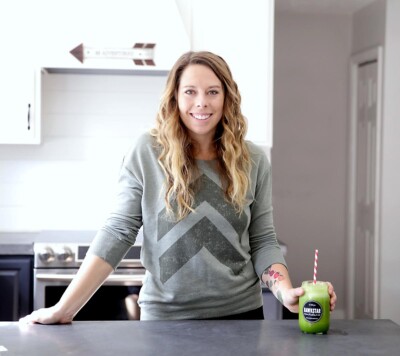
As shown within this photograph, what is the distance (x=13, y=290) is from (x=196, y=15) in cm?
166

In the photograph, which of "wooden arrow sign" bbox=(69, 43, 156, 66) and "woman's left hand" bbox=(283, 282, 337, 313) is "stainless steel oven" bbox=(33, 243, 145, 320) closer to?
"wooden arrow sign" bbox=(69, 43, 156, 66)

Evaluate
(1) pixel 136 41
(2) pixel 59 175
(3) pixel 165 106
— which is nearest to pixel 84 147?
(2) pixel 59 175

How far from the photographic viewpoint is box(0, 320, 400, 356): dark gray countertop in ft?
6.15

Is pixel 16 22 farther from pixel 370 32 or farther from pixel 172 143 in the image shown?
pixel 370 32

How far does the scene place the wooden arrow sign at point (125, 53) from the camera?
397cm

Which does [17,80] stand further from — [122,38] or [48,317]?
[48,317]

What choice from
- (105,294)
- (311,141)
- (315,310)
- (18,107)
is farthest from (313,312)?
(311,141)

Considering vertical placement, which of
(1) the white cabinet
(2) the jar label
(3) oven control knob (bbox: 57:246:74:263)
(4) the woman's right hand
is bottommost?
(3) oven control knob (bbox: 57:246:74:263)

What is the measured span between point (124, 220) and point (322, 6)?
3.76 metres

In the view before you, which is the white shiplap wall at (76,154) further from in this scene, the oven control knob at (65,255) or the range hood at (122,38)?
the oven control knob at (65,255)

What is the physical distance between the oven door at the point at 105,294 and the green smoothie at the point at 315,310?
189 centimetres

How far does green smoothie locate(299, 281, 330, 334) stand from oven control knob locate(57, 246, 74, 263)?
201cm

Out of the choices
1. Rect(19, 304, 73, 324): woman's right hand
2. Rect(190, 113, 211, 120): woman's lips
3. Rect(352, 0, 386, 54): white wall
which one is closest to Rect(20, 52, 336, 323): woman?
Rect(190, 113, 211, 120): woman's lips

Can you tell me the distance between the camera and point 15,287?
3.88 m
